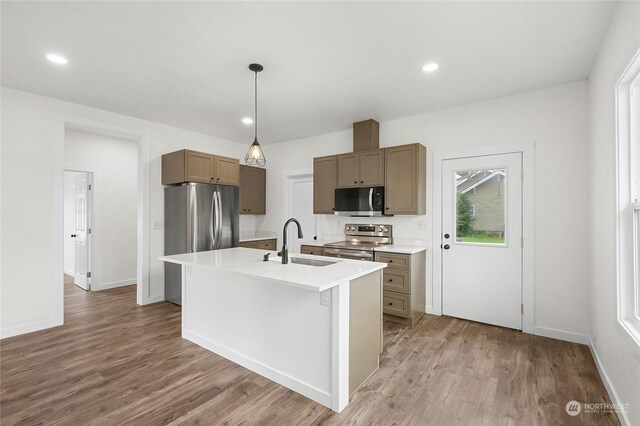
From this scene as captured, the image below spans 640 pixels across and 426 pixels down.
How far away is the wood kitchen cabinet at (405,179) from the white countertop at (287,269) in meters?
1.55

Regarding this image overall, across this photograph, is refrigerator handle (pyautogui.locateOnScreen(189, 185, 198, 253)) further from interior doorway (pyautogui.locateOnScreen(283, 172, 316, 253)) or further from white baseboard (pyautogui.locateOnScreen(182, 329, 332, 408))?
interior doorway (pyautogui.locateOnScreen(283, 172, 316, 253))

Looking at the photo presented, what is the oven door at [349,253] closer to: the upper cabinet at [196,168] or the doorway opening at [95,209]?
the upper cabinet at [196,168]

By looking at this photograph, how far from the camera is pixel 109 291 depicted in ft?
16.2

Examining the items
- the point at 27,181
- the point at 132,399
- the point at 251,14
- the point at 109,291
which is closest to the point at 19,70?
the point at 27,181

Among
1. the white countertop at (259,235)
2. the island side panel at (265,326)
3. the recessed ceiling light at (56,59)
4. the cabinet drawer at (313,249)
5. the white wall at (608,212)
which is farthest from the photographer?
the white countertop at (259,235)

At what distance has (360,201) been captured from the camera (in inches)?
162

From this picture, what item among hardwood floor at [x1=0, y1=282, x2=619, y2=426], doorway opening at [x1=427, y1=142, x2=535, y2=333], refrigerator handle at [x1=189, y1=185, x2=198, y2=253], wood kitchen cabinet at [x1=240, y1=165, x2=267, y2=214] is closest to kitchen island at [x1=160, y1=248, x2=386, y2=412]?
hardwood floor at [x1=0, y1=282, x2=619, y2=426]

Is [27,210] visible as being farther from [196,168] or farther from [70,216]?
[70,216]

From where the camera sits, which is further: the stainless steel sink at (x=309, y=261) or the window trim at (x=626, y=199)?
the stainless steel sink at (x=309, y=261)

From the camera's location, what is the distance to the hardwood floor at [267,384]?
1.88 meters

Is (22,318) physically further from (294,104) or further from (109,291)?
(294,104)

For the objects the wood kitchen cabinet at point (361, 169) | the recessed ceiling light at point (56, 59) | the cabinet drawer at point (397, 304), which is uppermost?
the recessed ceiling light at point (56, 59)

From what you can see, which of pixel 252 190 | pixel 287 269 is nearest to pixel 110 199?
pixel 252 190

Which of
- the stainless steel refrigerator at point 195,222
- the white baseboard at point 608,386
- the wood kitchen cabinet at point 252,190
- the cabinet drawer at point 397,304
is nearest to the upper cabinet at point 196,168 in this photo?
the stainless steel refrigerator at point 195,222
